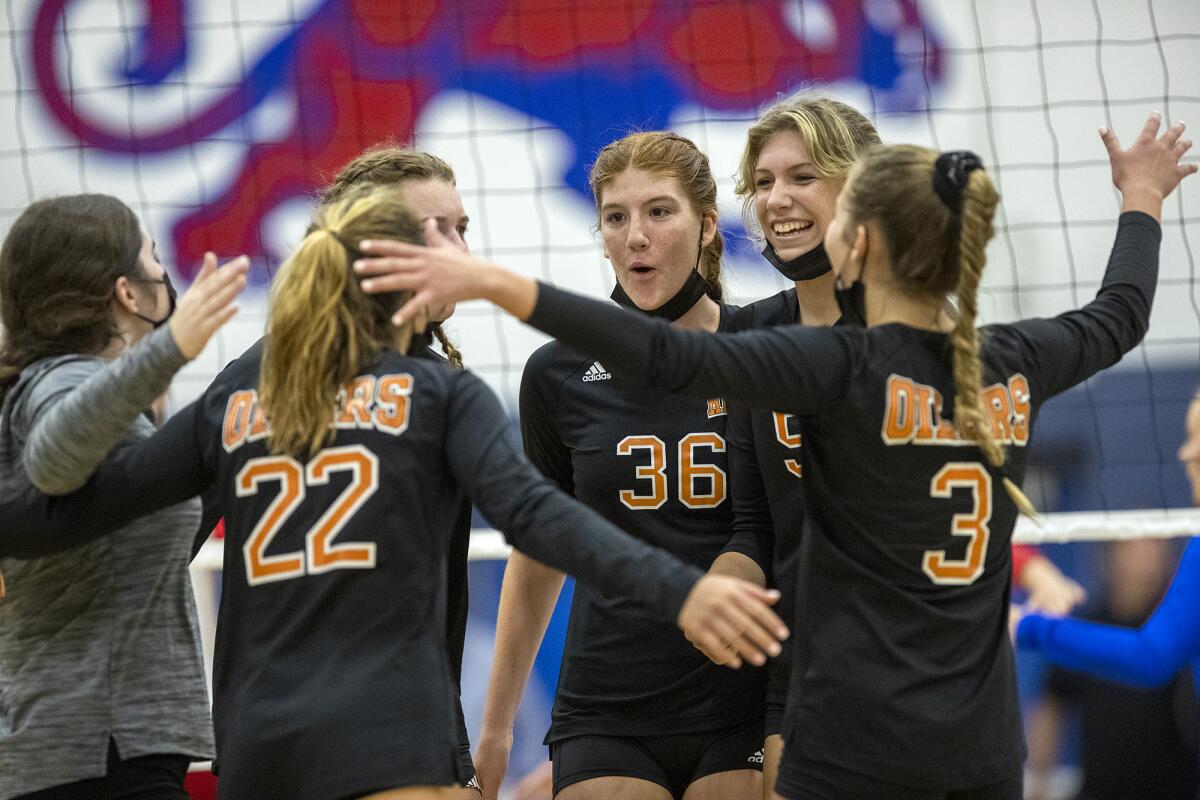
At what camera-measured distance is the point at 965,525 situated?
217 cm

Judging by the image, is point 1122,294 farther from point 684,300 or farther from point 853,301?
point 684,300

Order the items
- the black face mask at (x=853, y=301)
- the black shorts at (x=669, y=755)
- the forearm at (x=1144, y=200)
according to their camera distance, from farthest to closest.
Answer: the black shorts at (x=669, y=755), the forearm at (x=1144, y=200), the black face mask at (x=853, y=301)

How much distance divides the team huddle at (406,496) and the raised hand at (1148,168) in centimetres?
1

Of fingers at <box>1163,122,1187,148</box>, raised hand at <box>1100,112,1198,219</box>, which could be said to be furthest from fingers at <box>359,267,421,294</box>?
fingers at <box>1163,122,1187,148</box>

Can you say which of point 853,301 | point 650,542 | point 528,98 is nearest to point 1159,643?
point 650,542

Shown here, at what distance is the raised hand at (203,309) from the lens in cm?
209

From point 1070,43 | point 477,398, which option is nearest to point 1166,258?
point 1070,43

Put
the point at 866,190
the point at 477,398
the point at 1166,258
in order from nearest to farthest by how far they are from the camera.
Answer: the point at 477,398 → the point at 866,190 → the point at 1166,258

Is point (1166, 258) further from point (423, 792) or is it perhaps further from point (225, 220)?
point (423, 792)

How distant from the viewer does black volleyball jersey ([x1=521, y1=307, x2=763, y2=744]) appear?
2.82m

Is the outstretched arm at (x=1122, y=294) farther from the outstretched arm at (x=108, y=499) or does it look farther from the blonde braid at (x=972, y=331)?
the outstretched arm at (x=108, y=499)

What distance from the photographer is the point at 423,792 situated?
77.9 inches

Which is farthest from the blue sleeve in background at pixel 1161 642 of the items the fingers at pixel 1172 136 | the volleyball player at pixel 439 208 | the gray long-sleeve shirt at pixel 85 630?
the gray long-sleeve shirt at pixel 85 630

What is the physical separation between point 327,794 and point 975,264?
1261mm
